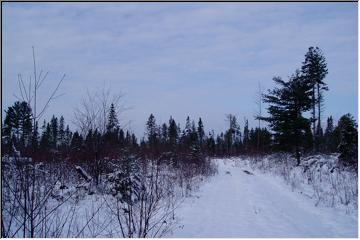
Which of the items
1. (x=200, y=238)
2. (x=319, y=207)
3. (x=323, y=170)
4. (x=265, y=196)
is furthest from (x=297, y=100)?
(x=200, y=238)

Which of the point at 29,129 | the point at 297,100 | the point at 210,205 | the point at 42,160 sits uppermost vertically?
the point at 297,100

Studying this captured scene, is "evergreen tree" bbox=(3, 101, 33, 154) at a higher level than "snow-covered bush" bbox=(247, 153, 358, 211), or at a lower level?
higher

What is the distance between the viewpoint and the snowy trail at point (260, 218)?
20.8ft

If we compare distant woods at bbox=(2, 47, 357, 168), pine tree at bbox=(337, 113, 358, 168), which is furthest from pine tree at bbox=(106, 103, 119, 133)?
pine tree at bbox=(337, 113, 358, 168)

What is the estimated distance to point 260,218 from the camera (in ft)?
24.3

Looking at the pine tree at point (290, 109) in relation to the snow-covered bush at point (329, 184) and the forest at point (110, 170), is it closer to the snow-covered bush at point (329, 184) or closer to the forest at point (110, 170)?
the forest at point (110, 170)

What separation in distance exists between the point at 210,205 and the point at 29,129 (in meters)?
5.87

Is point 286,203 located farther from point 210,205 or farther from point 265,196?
point 210,205

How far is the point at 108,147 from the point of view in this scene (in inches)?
539

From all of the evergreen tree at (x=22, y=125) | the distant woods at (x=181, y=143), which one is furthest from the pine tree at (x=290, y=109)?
the evergreen tree at (x=22, y=125)

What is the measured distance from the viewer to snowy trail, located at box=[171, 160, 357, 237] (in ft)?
20.8

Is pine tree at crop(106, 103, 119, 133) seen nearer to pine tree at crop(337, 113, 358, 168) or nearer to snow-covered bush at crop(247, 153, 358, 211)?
snow-covered bush at crop(247, 153, 358, 211)

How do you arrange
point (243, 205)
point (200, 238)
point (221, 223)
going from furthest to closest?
1. point (243, 205)
2. point (221, 223)
3. point (200, 238)

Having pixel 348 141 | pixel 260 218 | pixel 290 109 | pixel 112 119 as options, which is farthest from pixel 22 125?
pixel 290 109
